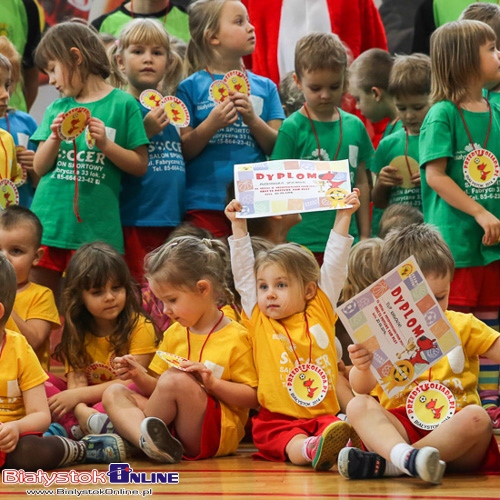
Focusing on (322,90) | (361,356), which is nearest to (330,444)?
(361,356)

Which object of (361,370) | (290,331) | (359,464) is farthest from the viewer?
(290,331)

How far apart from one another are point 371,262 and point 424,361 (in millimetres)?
1086

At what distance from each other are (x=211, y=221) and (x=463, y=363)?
6.27 feet

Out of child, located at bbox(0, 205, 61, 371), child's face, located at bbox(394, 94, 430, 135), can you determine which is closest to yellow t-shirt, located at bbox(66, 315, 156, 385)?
child, located at bbox(0, 205, 61, 371)

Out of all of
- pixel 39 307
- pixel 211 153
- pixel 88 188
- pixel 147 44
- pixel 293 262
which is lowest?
pixel 39 307

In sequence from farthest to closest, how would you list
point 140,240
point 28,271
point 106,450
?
point 140,240 → point 28,271 → point 106,450

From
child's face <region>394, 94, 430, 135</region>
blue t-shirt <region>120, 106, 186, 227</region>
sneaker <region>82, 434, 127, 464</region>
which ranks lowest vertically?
sneaker <region>82, 434, 127, 464</region>

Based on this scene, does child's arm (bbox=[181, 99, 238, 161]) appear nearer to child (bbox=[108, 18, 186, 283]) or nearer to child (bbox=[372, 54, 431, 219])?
child (bbox=[108, 18, 186, 283])

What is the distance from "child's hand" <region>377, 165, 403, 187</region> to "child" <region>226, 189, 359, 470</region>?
136cm

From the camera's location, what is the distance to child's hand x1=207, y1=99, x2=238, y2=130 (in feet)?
15.6

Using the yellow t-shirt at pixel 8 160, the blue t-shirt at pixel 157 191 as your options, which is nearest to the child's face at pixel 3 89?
the yellow t-shirt at pixel 8 160

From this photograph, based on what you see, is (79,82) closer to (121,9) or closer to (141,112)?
(141,112)

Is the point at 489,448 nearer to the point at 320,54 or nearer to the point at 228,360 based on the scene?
the point at 228,360

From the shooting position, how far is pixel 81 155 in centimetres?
465
